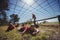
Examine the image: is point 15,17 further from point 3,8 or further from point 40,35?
point 40,35

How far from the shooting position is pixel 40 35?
1669 mm

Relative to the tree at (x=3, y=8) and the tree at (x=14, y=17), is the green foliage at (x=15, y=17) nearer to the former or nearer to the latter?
the tree at (x=14, y=17)

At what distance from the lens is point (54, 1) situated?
70.4 inches

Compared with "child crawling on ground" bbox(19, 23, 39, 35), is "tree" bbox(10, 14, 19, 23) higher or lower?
higher

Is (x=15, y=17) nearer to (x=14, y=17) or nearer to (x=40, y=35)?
(x=14, y=17)

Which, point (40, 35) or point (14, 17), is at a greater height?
point (14, 17)

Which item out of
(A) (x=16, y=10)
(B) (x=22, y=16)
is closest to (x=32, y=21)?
(B) (x=22, y=16)

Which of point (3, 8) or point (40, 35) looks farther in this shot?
point (3, 8)

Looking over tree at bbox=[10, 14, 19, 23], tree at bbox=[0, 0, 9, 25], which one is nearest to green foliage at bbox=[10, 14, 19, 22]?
tree at bbox=[10, 14, 19, 23]

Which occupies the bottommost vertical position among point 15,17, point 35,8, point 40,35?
point 40,35

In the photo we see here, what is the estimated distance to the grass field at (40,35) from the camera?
1649 mm

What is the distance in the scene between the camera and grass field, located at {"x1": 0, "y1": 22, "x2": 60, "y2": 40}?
64.9 inches

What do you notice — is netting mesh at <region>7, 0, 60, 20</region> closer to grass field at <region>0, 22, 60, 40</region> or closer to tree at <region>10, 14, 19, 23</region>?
tree at <region>10, 14, 19, 23</region>

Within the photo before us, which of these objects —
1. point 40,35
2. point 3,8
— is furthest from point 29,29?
point 3,8
